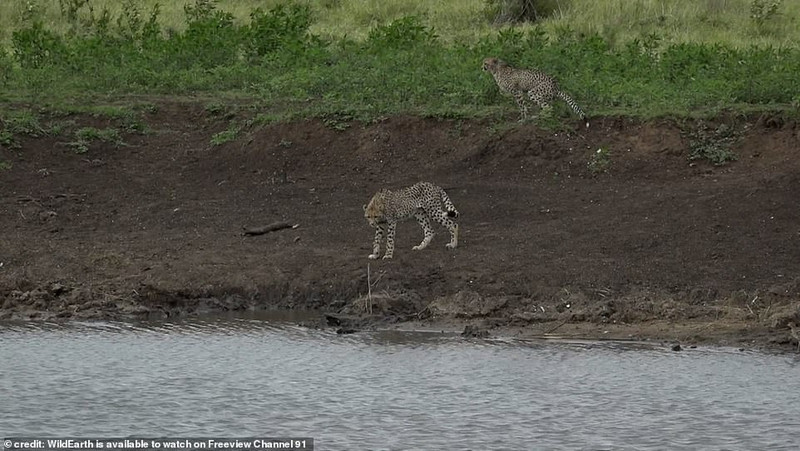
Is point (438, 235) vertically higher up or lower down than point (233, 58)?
lower down

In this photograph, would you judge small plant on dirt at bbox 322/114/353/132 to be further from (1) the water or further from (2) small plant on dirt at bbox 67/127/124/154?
(1) the water

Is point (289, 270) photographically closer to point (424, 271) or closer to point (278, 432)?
point (424, 271)

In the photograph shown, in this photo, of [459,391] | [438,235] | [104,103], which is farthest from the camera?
[104,103]

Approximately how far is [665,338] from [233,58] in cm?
1078

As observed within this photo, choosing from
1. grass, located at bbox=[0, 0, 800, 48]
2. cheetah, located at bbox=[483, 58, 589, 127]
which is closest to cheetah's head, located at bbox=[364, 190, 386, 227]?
cheetah, located at bbox=[483, 58, 589, 127]

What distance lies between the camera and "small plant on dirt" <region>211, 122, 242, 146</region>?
57.5 ft

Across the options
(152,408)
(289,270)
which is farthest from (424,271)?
(152,408)

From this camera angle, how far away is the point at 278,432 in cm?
995

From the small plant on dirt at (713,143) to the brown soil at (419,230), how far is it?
13 centimetres

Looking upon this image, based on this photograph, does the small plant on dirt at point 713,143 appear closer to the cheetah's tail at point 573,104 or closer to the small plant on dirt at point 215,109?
the cheetah's tail at point 573,104

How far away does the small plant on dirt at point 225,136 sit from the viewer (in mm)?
17516

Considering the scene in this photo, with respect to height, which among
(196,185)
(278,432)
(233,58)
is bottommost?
(278,432)

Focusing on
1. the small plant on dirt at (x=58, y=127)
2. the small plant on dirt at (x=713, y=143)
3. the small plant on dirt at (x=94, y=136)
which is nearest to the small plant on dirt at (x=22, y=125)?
the small plant on dirt at (x=58, y=127)

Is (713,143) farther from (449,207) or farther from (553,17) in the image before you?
Result: (553,17)
